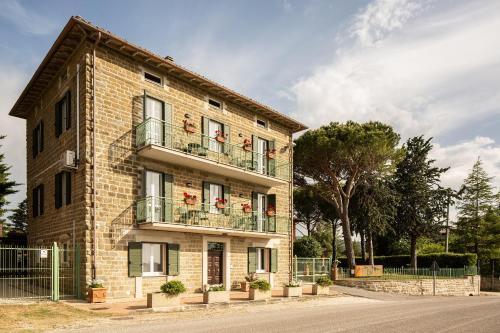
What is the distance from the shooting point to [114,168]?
1655cm

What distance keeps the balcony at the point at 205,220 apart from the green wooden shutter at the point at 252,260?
2.47 feet

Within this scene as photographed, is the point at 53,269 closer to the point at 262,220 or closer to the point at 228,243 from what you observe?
the point at 228,243

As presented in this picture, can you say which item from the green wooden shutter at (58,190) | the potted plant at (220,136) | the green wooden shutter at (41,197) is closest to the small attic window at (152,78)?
the potted plant at (220,136)

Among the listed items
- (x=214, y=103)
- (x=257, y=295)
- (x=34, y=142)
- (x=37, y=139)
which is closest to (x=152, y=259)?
(x=257, y=295)

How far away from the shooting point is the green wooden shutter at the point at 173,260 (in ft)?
58.2

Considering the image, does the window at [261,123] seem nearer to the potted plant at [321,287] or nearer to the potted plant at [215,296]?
the potted plant at [321,287]

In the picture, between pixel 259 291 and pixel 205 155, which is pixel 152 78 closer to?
pixel 205 155

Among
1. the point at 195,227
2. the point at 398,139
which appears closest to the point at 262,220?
the point at 195,227

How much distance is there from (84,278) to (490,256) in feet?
124

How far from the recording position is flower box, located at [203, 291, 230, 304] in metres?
15.7

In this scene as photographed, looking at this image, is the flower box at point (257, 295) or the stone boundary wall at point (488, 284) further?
the stone boundary wall at point (488, 284)

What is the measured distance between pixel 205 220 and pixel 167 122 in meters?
4.63

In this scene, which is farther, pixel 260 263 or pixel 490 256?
pixel 490 256

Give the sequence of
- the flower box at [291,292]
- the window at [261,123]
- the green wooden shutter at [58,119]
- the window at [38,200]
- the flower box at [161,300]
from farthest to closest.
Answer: the window at [261,123]
the window at [38,200]
the flower box at [291,292]
the green wooden shutter at [58,119]
the flower box at [161,300]
